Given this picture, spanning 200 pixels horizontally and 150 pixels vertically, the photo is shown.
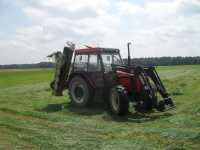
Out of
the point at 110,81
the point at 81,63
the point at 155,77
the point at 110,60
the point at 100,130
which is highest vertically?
the point at 110,60

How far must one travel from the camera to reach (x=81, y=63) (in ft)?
52.0

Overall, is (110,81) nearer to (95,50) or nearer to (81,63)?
(95,50)

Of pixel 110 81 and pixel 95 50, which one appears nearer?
pixel 110 81

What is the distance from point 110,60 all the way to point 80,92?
1767 millimetres

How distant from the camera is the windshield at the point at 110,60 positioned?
1512cm

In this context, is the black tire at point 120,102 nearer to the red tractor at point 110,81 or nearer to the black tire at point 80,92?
the red tractor at point 110,81

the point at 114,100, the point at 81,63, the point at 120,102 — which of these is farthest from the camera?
the point at 81,63

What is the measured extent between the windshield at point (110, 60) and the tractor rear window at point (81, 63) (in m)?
0.79

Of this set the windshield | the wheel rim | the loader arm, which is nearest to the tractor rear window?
the windshield

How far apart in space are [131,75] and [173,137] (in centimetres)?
518

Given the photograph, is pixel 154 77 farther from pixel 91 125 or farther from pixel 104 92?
pixel 91 125

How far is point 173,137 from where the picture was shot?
8789 millimetres

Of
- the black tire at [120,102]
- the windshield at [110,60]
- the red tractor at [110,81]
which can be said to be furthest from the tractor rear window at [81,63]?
the black tire at [120,102]

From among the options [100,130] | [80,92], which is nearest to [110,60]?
[80,92]
